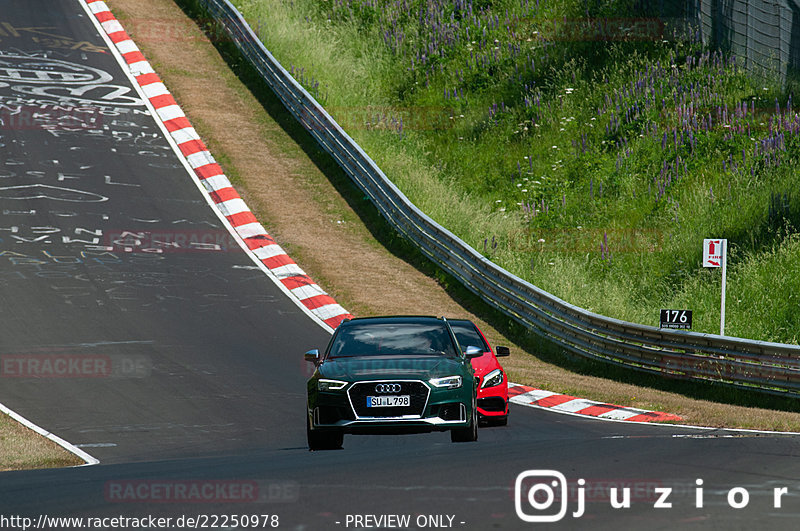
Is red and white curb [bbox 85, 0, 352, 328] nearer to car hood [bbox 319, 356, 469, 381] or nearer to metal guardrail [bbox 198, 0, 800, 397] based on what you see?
metal guardrail [bbox 198, 0, 800, 397]

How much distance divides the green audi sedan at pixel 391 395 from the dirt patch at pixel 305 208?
18.8 feet

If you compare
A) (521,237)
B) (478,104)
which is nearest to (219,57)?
(478,104)

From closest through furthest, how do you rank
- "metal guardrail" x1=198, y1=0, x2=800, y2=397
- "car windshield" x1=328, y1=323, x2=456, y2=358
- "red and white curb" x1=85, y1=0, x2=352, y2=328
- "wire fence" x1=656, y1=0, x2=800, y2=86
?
"car windshield" x1=328, y1=323, x2=456, y2=358 → "metal guardrail" x1=198, y1=0, x2=800, y2=397 → "red and white curb" x1=85, y1=0, x2=352, y2=328 → "wire fence" x1=656, y1=0, x2=800, y2=86

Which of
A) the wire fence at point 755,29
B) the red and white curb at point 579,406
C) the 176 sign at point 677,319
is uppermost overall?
the wire fence at point 755,29

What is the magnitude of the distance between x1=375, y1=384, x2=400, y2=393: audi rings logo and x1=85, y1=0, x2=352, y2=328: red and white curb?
417 inches

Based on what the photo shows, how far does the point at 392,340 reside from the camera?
12.0 metres

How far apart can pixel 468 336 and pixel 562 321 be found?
5.82m

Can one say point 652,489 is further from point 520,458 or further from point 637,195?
point 637,195

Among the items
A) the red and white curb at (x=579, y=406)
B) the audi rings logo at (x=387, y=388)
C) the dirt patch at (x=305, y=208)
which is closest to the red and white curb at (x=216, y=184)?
the dirt patch at (x=305, y=208)

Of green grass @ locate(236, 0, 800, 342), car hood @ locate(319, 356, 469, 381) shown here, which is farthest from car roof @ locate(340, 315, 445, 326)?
green grass @ locate(236, 0, 800, 342)

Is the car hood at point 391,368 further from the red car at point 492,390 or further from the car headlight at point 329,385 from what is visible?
the red car at point 492,390

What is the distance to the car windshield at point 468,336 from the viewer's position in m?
15.3

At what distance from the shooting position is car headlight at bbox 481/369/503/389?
550 inches

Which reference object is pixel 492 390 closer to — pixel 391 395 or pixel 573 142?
pixel 391 395
